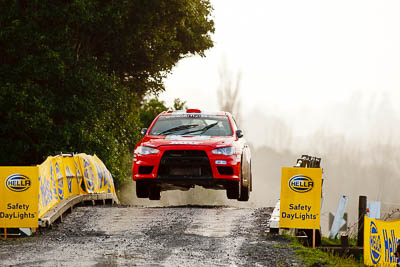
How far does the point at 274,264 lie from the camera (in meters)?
10.6

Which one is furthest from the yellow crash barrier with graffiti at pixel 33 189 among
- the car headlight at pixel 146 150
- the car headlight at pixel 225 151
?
the car headlight at pixel 225 151

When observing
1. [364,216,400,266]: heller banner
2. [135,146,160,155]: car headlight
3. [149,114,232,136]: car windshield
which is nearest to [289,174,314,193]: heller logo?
[364,216,400,266]: heller banner

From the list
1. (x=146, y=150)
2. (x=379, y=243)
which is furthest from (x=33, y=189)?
(x=379, y=243)

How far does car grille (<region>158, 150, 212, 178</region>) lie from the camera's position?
1507cm

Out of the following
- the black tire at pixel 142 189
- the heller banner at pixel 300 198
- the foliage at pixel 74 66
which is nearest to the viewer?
the heller banner at pixel 300 198

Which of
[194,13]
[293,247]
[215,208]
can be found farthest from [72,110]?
[293,247]

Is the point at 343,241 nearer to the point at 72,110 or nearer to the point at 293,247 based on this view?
the point at 293,247

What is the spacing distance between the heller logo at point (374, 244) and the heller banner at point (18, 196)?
6.50 meters

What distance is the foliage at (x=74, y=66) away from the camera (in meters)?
24.8

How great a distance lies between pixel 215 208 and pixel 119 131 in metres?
13.6

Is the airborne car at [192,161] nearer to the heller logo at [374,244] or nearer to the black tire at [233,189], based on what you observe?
the black tire at [233,189]

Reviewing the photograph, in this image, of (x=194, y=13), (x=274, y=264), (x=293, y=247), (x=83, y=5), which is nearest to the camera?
(x=274, y=264)

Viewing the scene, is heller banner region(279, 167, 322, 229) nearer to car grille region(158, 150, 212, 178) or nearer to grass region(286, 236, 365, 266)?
grass region(286, 236, 365, 266)

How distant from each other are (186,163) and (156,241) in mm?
2987
